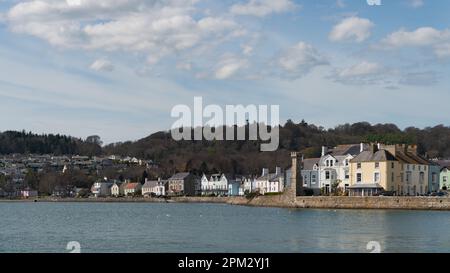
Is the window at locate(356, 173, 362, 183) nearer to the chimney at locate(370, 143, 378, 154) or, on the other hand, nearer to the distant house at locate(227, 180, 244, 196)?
the chimney at locate(370, 143, 378, 154)

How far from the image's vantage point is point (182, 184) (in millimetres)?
124750

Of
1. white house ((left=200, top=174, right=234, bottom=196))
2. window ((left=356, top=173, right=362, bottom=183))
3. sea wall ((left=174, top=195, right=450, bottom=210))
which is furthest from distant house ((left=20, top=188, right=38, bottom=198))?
window ((left=356, top=173, right=362, bottom=183))

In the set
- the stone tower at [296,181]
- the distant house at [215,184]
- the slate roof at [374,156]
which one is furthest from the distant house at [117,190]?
the slate roof at [374,156]

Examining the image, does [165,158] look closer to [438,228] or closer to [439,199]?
[439,199]

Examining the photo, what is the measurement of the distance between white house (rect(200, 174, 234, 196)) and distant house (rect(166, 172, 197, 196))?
6.17 feet

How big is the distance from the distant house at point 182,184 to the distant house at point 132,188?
1283 centimetres

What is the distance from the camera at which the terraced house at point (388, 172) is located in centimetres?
6531

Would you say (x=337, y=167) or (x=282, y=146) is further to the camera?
(x=282, y=146)

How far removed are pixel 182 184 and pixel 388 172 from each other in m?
63.8

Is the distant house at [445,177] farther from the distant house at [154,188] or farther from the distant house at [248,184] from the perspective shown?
the distant house at [154,188]

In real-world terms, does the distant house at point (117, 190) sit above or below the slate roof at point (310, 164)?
below

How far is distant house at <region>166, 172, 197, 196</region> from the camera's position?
408ft

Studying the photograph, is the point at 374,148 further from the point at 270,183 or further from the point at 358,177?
the point at 270,183

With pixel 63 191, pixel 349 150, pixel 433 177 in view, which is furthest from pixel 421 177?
pixel 63 191
